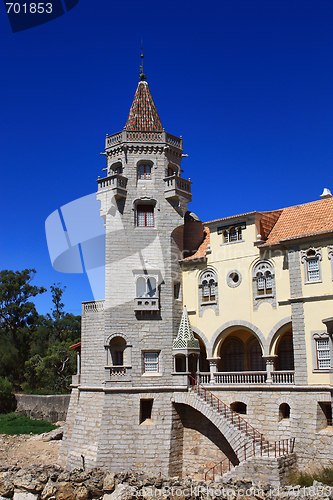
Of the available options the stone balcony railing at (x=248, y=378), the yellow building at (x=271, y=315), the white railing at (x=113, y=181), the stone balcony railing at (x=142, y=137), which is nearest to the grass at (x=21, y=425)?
the yellow building at (x=271, y=315)

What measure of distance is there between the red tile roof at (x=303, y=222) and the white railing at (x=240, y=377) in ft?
24.6

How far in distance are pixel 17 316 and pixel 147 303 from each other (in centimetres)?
3716

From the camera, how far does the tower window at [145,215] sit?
31438mm

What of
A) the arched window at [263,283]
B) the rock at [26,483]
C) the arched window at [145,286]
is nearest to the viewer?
the rock at [26,483]

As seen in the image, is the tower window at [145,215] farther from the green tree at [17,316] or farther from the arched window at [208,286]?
the green tree at [17,316]

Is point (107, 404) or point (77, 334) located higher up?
point (77, 334)

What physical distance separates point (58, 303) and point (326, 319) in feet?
168

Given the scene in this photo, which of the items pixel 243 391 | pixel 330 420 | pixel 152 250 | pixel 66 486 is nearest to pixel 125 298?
pixel 152 250

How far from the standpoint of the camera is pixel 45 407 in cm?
4956

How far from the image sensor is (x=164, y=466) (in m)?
26.8

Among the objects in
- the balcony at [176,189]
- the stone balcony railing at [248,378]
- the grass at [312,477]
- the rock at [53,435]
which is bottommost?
the rock at [53,435]

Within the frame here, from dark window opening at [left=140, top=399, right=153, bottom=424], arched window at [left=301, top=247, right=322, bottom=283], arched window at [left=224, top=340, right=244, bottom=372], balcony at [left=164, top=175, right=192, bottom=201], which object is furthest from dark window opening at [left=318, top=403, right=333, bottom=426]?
balcony at [left=164, top=175, right=192, bottom=201]

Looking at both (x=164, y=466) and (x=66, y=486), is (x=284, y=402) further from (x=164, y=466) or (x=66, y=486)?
(x=66, y=486)

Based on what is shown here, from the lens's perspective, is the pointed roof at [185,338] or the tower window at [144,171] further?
the tower window at [144,171]
